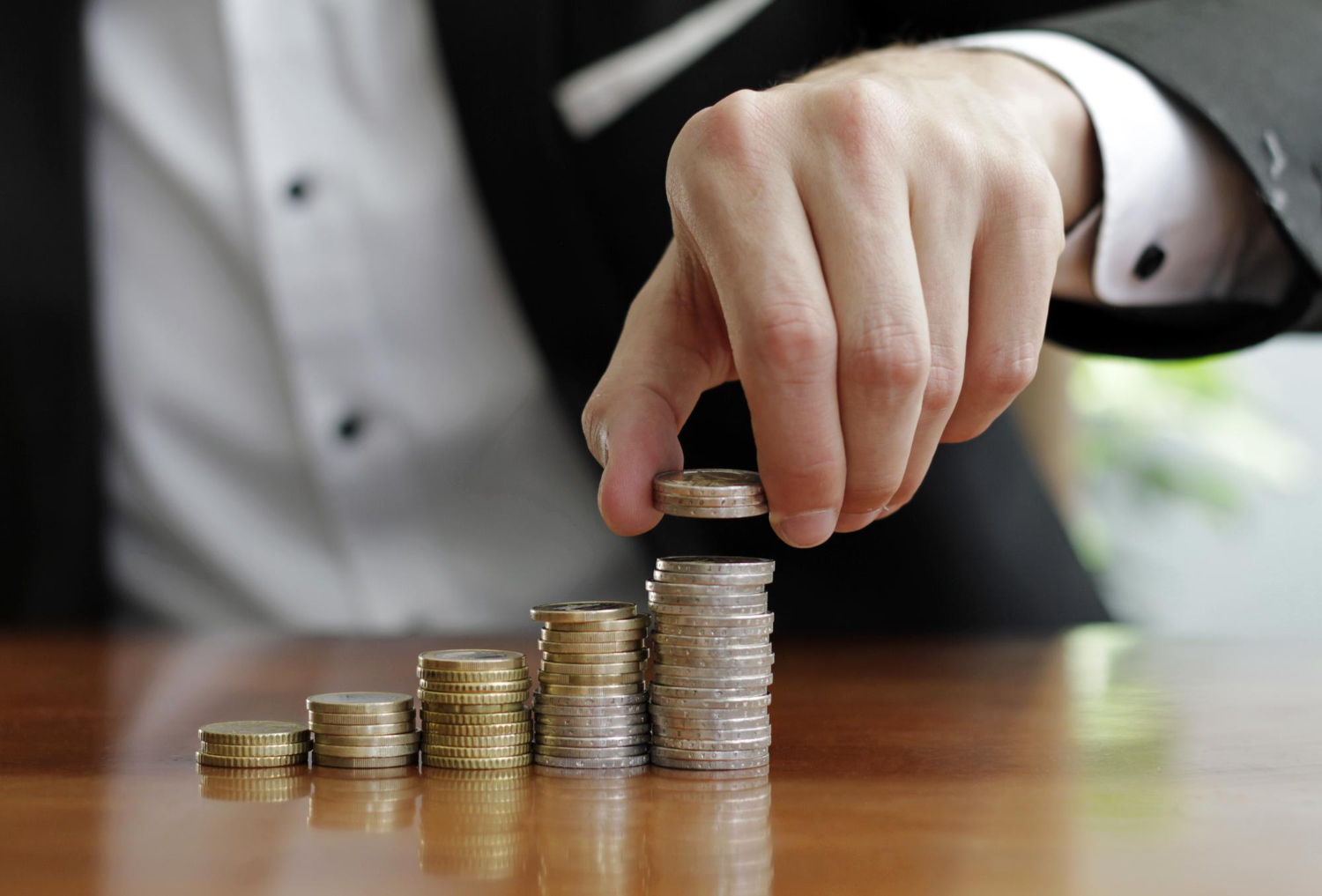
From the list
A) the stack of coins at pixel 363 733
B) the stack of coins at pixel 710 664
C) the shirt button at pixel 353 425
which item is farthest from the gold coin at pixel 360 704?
the shirt button at pixel 353 425

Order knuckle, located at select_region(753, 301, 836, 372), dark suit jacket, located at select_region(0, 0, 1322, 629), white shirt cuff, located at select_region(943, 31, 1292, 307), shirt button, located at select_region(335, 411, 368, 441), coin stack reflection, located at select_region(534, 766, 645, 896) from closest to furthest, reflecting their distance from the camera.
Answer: coin stack reflection, located at select_region(534, 766, 645, 896) → knuckle, located at select_region(753, 301, 836, 372) → white shirt cuff, located at select_region(943, 31, 1292, 307) → dark suit jacket, located at select_region(0, 0, 1322, 629) → shirt button, located at select_region(335, 411, 368, 441)

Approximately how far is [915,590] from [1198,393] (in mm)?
2924

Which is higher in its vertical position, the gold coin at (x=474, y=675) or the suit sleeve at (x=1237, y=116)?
the suit sleeve at (x=1237, y=116)

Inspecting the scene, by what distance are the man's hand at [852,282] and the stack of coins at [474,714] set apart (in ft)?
0.40

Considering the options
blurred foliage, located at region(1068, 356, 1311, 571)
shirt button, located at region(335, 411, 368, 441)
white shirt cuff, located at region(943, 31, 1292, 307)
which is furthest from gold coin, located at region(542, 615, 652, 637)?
blurred foliage, located at region(1068, 356, 1311, 571)

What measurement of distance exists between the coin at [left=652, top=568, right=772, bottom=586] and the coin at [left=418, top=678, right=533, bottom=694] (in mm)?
104

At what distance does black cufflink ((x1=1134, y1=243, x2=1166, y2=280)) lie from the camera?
129 cm

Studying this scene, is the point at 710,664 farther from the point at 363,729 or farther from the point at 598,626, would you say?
the point at 363,729

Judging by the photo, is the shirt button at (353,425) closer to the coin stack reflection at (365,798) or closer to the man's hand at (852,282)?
the man's hand at (852,282)

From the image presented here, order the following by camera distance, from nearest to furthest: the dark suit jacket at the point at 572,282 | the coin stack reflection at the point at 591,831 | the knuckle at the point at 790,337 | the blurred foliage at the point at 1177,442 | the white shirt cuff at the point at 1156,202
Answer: the coin stack reflection at the point at 591,831 < the knuckle at the point at 790,337 < the white shirt cuff at the point at 1156,202 < the dark suit jacket at the point at 572,282 < the blurred foliage at the point at 1177,442

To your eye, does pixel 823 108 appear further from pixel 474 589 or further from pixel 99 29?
pixel 99 29

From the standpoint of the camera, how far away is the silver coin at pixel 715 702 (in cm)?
75

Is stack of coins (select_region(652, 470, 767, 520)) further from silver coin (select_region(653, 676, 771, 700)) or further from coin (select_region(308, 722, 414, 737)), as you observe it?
coin (select_region(308, 722, 414, 737))

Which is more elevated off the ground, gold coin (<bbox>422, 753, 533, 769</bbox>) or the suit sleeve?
the suit sleeve
